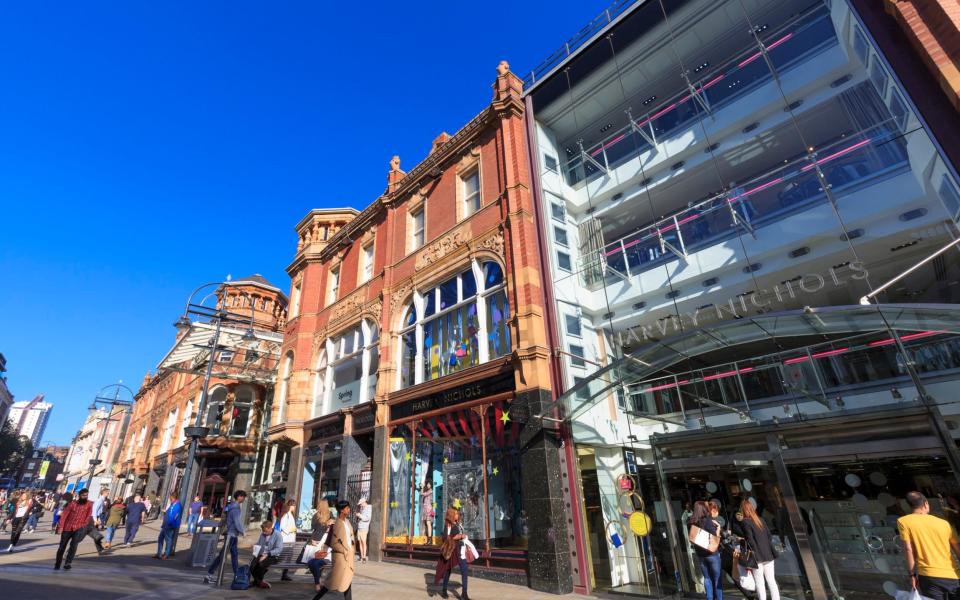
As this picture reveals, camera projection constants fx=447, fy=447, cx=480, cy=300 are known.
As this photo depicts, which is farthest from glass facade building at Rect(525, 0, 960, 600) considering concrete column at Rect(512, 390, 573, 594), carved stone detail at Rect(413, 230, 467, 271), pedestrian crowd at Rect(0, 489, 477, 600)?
carved stone detail at Rect(413, 230, 467, 271)

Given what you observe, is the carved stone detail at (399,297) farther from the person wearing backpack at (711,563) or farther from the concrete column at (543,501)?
the person wearing backpack at (711,563)

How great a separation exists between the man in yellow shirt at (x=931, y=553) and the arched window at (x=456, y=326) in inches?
352

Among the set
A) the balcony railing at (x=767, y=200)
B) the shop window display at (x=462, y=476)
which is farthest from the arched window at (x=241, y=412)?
the balcony railing at (x=767, y=200)

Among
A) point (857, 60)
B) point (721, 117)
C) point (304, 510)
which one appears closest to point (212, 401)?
point (304, 510)

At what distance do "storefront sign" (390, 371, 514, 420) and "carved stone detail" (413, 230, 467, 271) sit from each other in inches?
198

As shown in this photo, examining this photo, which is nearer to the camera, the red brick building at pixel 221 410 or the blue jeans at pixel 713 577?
the blue jeans at pixel 713 577

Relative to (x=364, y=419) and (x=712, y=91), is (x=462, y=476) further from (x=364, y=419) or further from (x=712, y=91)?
(x=712, y=91)

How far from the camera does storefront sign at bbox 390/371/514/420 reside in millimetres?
12492

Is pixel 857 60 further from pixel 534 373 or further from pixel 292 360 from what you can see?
pixel 292 360

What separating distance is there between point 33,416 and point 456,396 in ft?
811

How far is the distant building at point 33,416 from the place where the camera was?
548 ft

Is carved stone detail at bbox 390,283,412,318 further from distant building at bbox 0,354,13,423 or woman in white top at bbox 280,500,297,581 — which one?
distant building at bbox 0,354,13,423

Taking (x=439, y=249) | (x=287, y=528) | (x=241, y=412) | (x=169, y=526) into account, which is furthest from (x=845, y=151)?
(x=241, y=412)

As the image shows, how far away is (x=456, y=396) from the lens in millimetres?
13695
